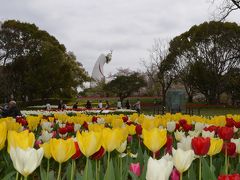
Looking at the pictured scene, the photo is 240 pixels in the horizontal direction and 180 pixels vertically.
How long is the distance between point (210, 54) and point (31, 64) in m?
21.2

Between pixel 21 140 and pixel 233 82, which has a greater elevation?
pixel 233 82

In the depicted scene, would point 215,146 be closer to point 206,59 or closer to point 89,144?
point 89,144

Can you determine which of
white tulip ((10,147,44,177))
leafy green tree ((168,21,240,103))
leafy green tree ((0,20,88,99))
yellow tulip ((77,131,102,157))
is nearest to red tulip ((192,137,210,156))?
yellow tulip ((77,131,102,157))

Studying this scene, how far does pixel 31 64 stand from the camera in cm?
4938

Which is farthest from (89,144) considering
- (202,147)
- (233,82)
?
(233,82)

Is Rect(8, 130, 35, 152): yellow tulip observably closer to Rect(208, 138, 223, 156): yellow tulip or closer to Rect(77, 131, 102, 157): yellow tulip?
Rect(77, 131, 102, 157): yellow tulip

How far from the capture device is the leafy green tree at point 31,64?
4800cm

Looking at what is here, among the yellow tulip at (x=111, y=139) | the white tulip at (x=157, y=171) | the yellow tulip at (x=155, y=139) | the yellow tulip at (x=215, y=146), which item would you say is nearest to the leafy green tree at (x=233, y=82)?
the yellow tulip at (x=215, y=146)

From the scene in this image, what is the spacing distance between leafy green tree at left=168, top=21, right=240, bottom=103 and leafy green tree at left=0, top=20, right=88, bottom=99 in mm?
13912

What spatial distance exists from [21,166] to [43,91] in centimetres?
4792

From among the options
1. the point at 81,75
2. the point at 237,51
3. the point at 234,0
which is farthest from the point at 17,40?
the point at 234,0

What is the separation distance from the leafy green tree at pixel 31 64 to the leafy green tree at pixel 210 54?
13912mm

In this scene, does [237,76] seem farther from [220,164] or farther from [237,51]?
[220,164]

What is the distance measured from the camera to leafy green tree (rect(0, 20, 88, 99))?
48.0m
